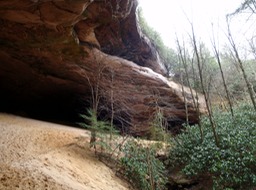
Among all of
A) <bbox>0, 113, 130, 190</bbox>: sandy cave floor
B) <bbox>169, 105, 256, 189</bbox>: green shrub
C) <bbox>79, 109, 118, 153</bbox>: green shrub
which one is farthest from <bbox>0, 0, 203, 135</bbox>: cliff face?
<bbox>169, 105, 256, 189</bbox>: green shrub

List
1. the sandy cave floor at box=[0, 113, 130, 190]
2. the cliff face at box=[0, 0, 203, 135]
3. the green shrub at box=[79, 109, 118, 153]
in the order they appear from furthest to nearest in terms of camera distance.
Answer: the cliff face at box=[0, 0, 203, 135] → the green shrub at box=[79, 109, 118, 153] → the sandy cave floor at box=[0, 113, 130, 190]

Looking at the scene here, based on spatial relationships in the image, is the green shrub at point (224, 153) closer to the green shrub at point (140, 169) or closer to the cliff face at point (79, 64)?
the green shrub at point (140, 169)

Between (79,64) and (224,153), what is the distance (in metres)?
8.08

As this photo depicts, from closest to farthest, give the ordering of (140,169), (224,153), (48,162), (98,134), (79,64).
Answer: (48,162)
(140,169)
(98,134)
(224,153)
(79,64)

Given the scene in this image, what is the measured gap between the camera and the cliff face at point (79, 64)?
10.0 m

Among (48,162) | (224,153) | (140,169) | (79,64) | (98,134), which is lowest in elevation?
(140,169)

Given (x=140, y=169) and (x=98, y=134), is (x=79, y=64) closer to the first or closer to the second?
(x=98, y=134)

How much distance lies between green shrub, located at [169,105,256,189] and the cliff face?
2702mm

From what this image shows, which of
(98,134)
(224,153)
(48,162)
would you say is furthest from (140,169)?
(48,162)

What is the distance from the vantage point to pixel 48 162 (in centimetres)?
685

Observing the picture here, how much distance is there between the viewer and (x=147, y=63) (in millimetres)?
18000

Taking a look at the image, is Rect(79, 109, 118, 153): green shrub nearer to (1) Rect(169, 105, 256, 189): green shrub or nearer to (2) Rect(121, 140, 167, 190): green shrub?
(2) Rect(121, 140, 167, 190): green shrub

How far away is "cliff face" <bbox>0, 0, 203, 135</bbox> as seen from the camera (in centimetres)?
1004

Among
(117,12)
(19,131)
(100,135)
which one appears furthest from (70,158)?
(117,12)
